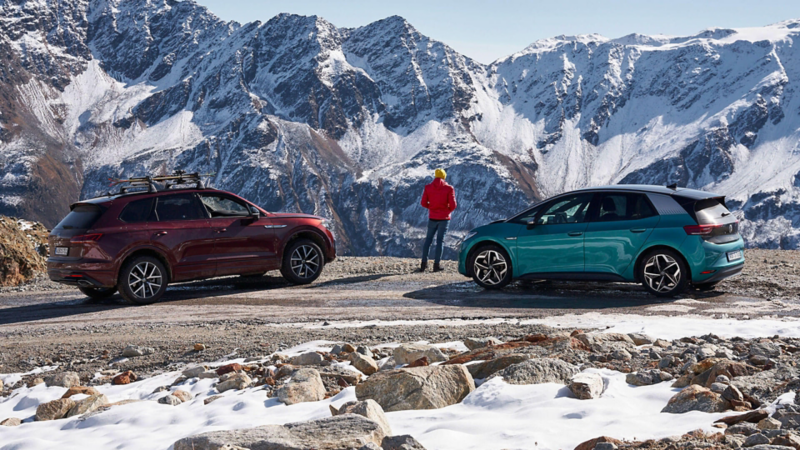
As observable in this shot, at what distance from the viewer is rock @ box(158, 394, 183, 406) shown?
214 inches

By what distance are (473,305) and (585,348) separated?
13.2 ft

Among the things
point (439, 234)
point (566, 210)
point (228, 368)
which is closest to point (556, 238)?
point (566, 210)

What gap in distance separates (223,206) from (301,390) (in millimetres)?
7101

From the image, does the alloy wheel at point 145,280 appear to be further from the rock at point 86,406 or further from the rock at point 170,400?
the rock at point 170,400

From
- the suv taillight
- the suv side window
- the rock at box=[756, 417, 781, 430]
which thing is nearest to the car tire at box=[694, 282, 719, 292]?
the suv side window

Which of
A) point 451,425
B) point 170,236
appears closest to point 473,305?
point 170,236

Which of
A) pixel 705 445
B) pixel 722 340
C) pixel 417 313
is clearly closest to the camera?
pixel 705 445

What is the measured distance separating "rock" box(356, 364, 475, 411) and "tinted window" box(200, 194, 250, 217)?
719cm

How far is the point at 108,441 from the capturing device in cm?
471

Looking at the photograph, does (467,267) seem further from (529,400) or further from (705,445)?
(705,445)

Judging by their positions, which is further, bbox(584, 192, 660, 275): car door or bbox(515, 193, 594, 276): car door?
bbox(515, 193, 594, 276): car door

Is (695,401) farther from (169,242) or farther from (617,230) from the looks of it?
(169,242)

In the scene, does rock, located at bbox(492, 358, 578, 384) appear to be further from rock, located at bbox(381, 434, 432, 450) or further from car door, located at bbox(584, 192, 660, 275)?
car door, located at bbox(584, 192, 660, 275)

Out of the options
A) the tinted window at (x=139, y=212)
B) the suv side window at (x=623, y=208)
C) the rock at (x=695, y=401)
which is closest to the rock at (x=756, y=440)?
the rock at (x=695, y=401)
